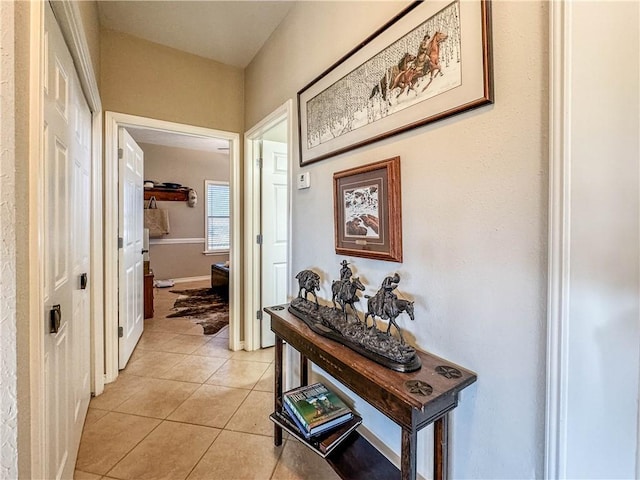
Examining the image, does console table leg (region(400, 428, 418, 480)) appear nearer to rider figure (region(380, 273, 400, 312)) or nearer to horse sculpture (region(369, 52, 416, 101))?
rider figure (region(380, 273, 400, 312))

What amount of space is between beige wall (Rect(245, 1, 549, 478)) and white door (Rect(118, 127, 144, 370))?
82.0 inches

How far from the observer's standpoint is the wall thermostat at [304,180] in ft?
6.14

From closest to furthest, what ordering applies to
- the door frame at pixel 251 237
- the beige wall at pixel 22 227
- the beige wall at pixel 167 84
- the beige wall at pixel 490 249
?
the beige wall at pixel 22 227 → the beige wall at pixel 490 249 → the beige wall at pixel 167 84 → the door frame at pixel 251 237

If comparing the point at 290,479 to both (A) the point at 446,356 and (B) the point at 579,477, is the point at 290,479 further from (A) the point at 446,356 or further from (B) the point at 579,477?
(B) the point at 579,477

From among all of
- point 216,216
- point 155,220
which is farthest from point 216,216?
point 155,220

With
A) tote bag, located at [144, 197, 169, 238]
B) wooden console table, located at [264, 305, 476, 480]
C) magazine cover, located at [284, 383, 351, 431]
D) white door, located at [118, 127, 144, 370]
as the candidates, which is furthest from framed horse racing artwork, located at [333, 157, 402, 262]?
tote bag, located at [144, 197, 169, 238]

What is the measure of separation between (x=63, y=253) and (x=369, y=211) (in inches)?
51.1

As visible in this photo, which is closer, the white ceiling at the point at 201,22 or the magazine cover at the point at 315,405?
the magazine cover at the point at 315,405

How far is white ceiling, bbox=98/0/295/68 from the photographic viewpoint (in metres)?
2.04

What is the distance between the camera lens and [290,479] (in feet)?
4.66

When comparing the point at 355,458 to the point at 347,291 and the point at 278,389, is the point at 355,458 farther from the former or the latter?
the point at 347,291

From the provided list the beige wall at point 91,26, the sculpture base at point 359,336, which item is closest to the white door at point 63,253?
the beige wall at point 91,26

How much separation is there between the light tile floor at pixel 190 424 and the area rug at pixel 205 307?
801 millimetres

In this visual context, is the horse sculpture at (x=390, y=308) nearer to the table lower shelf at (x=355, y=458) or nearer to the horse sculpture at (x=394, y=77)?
the table lower shelf at (x=355, y=458)
